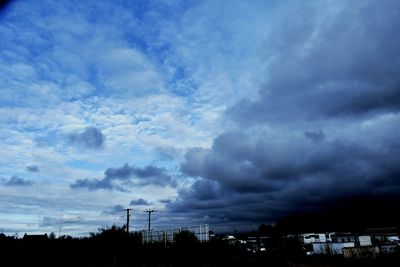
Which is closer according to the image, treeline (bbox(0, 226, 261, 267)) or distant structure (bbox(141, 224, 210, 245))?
treeline (bbox(0, 226, 261, 267))

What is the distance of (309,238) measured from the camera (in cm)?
7812

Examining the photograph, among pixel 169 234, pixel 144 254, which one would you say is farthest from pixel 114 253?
pixel 169 234

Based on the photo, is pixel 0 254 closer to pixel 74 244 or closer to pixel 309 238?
pixel 74 244

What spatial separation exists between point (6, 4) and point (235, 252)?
30.6 metres

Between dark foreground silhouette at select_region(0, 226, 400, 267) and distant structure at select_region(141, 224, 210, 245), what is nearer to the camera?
dark foreground silhouette at select_region(0, 226, 400, 267)

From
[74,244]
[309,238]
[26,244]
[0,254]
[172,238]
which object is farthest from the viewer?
[309,238]

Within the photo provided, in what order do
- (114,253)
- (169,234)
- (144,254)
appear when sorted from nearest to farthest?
(144,254) < (114,253) < (169,234)

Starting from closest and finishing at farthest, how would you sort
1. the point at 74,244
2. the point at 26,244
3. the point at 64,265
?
the point at 64,265 → the point at 26,244 → the point at 74,244

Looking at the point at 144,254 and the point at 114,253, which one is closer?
the point at 144,254

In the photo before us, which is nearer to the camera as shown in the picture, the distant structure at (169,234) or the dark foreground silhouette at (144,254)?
the dark foreground silhouette at (144,254)

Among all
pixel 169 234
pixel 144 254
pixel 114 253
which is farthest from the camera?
pixel 169 234

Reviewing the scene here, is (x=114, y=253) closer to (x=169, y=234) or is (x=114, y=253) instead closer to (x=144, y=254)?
(x=144, y=254)

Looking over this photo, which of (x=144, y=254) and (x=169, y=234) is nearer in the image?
(x=144, y=254)

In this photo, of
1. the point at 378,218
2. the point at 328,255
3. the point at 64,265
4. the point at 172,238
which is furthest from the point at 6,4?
the point at 378,218
